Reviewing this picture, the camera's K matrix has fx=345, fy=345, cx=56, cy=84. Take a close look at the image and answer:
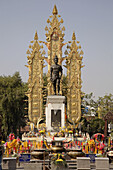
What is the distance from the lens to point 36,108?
39.7 metres

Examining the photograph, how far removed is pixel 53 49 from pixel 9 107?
1017 cm

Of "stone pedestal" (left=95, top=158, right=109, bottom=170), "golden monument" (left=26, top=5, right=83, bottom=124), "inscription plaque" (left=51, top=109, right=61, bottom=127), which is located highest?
"golden monument" (left=26, top=5, right=83, bottom=124)

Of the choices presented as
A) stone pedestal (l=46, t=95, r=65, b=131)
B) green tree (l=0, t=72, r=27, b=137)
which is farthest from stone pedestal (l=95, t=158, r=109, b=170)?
green tree (l=0, t=72, r=27, b=137)

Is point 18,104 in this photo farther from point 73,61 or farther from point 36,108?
point 73,61

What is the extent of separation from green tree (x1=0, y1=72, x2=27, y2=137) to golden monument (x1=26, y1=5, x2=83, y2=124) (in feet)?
18.6

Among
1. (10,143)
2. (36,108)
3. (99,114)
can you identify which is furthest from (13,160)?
(99,114)

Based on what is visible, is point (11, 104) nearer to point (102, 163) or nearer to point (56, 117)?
point (56, 117)

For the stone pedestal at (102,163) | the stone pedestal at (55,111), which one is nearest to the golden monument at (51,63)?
the stone pedestal at (55,111)

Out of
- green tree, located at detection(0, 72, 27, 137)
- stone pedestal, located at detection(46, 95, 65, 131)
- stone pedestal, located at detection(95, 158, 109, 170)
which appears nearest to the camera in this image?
stone pedestal, located at detection(95, 158, 109, 170)

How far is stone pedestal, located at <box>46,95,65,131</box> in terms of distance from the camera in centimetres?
3394

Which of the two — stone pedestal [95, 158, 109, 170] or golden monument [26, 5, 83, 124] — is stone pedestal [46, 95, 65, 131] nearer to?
golden monument [26, 5, 83, 124]

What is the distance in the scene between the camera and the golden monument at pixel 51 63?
39719 mm

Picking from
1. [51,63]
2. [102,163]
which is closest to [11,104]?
[51,63]

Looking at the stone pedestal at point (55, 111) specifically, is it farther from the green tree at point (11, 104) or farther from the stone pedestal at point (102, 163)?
the stone pedestal at point (102, 163)
